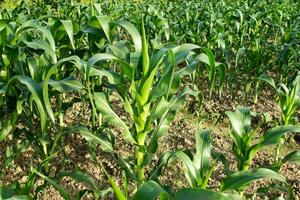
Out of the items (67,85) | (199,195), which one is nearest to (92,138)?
(67,85)

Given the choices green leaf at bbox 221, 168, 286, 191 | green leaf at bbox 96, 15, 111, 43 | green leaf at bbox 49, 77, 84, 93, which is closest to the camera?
green leaf at bbox 221, 168, 286, 191

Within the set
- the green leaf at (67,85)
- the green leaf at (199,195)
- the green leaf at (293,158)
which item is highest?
the green leaf at (199,195)

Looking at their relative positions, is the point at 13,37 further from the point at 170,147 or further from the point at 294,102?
the point at 294,102

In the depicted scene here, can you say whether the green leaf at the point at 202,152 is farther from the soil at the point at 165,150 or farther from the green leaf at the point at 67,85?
the green leaf at the point at 67,85

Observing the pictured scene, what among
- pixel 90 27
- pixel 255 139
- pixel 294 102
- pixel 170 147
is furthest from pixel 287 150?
pixel 90 27

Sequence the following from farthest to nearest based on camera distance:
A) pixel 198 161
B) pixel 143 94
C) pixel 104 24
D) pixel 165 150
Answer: pixel 165 150 < pixel 104 24 < pixel 143 94 < pixel 198 161

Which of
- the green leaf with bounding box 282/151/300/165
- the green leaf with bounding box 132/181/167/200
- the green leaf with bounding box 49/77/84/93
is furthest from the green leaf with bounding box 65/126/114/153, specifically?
the green leaf with bounding box 282/151/300/165

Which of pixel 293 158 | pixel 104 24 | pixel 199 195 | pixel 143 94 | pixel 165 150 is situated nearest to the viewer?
pixel 199 195

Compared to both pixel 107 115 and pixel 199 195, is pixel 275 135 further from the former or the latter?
pixel 199 195

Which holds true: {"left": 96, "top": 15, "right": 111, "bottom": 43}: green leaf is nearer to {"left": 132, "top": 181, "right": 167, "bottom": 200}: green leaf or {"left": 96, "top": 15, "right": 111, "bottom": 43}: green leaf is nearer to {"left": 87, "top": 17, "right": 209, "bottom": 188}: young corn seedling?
{"left": 87, "top": 17, "right": 209, "bottom": 188}: young corn seedling

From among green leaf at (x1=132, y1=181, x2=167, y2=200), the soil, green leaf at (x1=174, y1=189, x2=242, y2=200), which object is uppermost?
green leaf at (x1=174, y1=189, x2=242, y2=200)

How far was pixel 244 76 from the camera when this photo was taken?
5043 mm

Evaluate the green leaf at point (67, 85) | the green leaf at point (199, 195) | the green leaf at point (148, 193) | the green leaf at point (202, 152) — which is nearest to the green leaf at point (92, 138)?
the green leaf at point (67, 85)

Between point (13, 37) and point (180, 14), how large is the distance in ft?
14.0
